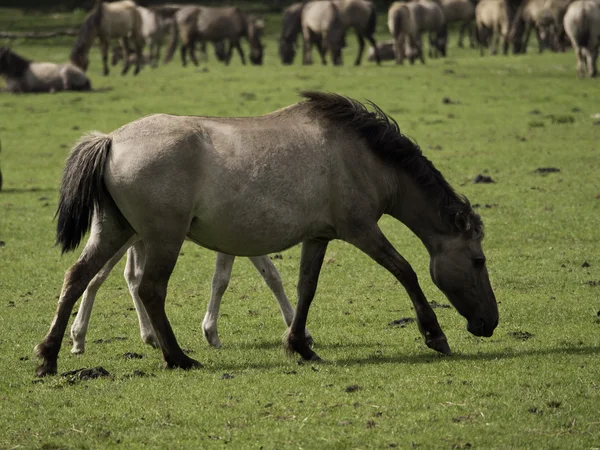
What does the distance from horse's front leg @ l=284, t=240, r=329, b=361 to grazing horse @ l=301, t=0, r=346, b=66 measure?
97.9ft

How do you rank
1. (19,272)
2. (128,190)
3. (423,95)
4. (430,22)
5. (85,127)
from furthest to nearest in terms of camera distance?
(430,22) → (423,95) → (85,127) → (19,272) → (128,190)

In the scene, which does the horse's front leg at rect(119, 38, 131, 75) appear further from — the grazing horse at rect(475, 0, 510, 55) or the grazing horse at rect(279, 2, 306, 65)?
the grazing horse at rect(475, 0, 510, 55)

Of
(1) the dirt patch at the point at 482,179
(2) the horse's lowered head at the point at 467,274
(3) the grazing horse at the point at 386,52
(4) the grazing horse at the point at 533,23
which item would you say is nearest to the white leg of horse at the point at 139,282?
(2) the horse's lowered head at the point at 467,274

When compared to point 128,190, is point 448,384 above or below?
below

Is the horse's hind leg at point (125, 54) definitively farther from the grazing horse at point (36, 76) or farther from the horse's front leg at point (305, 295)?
the horse's front leg at point (305, 295)

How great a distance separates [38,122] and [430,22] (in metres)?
20.7

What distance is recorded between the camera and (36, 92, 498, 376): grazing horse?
27.3 feet

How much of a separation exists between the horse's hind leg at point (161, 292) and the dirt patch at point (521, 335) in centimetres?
275

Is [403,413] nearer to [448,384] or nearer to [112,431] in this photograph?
[448,384]

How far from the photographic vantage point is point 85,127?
2502 centimetres

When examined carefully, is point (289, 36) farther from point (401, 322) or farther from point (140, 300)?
point (140, 300)

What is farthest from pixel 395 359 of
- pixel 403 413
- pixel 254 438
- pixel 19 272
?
pixel 19 272

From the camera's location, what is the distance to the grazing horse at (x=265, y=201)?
831 centimetres

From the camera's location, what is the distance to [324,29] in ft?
131
